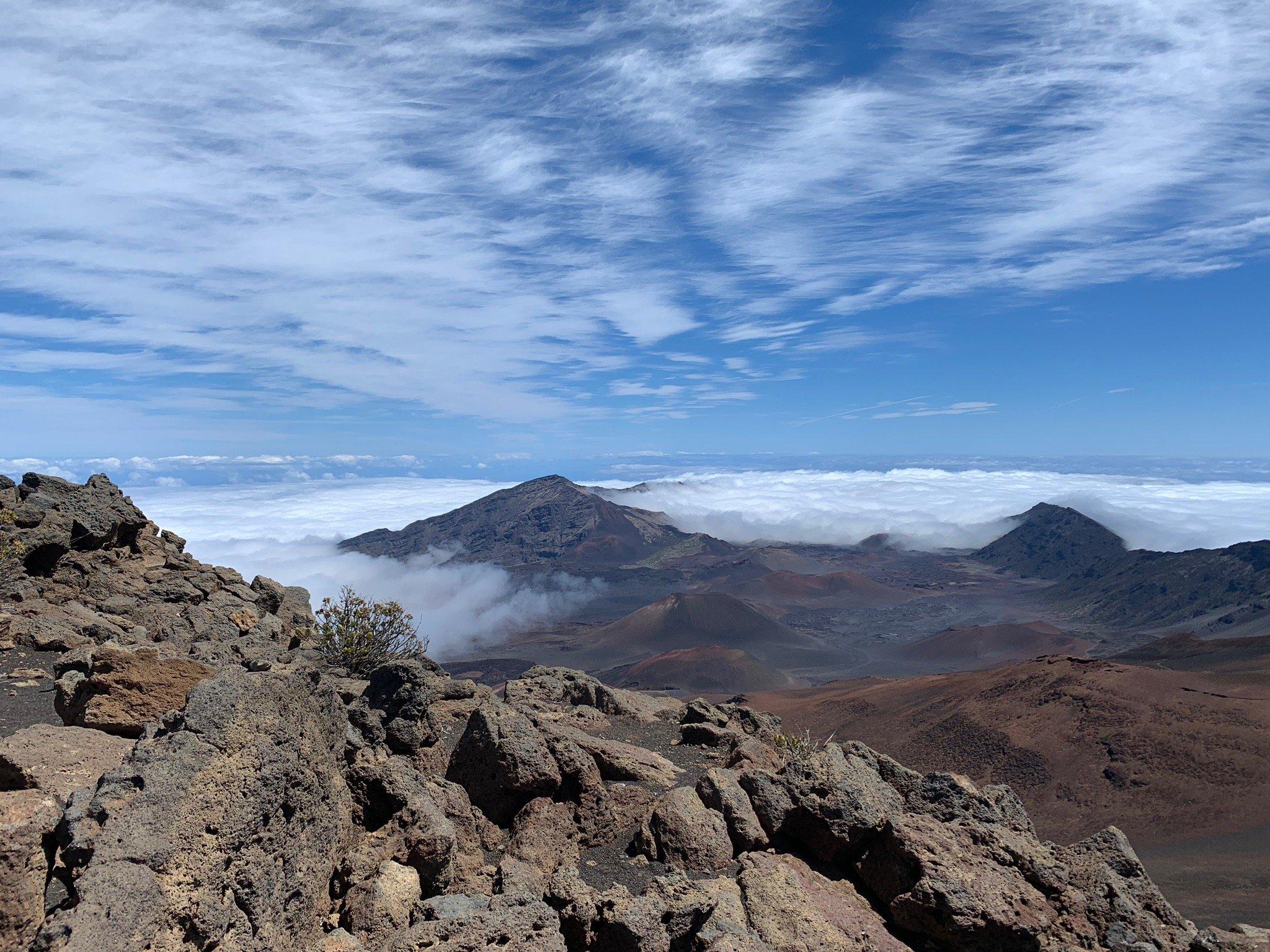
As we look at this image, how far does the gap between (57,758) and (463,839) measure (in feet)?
9.46

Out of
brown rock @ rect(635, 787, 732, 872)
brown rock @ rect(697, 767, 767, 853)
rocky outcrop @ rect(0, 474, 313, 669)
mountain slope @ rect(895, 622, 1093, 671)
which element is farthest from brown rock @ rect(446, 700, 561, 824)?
mountain slope @ rect(895, 622, 1093, 671)

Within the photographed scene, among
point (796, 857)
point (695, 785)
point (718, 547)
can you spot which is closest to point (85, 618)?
point (695, 785)

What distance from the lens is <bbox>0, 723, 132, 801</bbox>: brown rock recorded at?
182 inches

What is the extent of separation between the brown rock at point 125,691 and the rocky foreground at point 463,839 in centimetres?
2

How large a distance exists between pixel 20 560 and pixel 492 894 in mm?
11391

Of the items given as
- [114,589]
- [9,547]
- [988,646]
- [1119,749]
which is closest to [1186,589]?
[988,646]

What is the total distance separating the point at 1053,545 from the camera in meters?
157

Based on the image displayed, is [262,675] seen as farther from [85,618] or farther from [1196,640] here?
[1196,640]

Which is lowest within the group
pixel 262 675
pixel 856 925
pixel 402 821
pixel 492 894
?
pixel 856 925

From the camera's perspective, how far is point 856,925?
5.91m

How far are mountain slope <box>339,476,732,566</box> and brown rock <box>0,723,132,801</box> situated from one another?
16379 centimetres

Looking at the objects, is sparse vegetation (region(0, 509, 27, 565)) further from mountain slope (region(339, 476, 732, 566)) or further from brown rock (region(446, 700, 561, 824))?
mountain slope (region(339, 476, 732, 566))

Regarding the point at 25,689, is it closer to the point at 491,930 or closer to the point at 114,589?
the point at 114,589

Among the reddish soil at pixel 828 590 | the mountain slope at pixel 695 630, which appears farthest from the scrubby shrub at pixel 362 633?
the reddish soil at pixel 828 590
